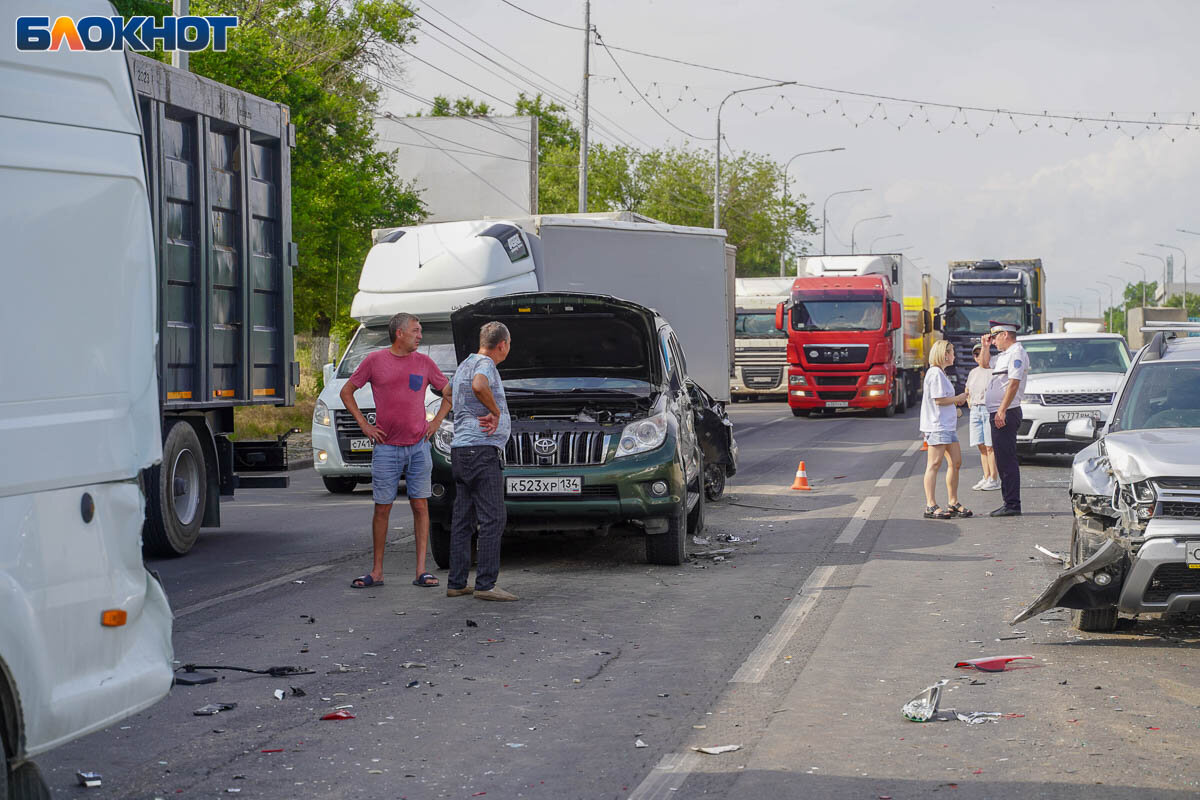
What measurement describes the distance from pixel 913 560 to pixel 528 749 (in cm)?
594

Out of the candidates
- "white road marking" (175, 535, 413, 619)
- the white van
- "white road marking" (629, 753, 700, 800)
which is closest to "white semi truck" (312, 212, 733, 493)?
"white road marking" (175, 535, 413, 619)

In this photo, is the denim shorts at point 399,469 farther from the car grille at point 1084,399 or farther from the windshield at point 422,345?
the car grille at point 1084,399

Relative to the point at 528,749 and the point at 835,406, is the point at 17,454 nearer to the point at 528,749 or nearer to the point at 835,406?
the point at 528,749

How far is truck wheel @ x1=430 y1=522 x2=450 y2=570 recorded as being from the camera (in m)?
10.7

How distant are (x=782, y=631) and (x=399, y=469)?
3066 mm

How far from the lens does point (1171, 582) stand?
7.15 meters

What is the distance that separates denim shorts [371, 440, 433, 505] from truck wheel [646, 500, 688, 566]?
5.82ft

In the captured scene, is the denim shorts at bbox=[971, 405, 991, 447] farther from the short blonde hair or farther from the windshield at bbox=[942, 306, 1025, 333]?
the windshield at bbox=[942, 306, 1025, 333]

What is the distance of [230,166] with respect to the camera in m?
12.2

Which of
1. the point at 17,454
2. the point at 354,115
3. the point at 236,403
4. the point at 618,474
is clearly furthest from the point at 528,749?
the point at 354,115

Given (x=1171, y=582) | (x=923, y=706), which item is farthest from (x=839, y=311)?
(x=923, y=706)

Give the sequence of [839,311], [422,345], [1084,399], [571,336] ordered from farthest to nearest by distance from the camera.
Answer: [839,311], [1084,399], [422,345], [571,336]

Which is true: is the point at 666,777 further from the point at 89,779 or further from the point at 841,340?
the point at 841,340

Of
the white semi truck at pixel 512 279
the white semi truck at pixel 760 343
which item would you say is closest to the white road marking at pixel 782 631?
the white semi truck at pixel 512 279
